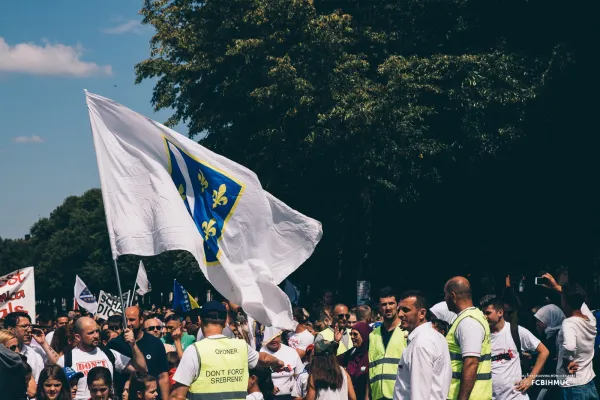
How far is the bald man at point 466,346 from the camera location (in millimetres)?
7293

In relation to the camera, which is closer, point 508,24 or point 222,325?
point 222,325

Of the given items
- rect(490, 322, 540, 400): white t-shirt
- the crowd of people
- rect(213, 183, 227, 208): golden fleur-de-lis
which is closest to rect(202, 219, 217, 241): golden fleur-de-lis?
rect(213, 183, 227, 208): golden fleur-de-lis

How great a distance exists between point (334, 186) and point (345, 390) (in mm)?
18008

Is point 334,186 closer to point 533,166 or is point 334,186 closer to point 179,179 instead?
point 533,166

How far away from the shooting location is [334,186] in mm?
26797

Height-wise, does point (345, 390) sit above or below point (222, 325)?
below

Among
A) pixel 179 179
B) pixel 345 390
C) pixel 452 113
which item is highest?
pixel 452 113

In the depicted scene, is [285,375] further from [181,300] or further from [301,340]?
[181,300]

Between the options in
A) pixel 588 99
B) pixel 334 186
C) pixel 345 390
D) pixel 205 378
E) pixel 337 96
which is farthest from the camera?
pixel 334 186

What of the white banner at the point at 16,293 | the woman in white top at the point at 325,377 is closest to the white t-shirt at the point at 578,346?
the woman in white top at the point at 325,377

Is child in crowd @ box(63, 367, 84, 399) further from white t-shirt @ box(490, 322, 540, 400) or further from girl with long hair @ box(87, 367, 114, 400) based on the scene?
white t-shirt @ box(490, 322, 540, 400)

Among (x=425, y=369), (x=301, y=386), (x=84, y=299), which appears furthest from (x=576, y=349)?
(x=84, y=299)

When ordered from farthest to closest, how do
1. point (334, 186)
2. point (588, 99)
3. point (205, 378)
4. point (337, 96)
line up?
point (334, 186) < point (337, 96) < point (588, 99) < point (205, 378)

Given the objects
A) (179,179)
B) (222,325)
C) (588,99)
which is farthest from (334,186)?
(222,325)
